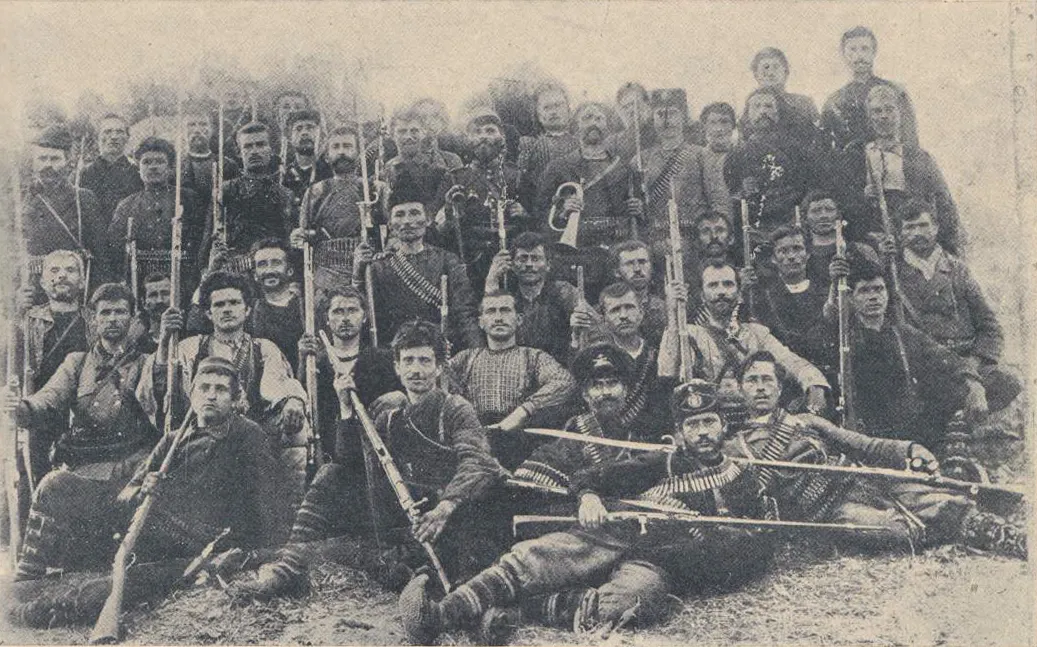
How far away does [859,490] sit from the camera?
7922mm

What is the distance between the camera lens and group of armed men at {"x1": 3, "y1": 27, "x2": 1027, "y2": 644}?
7812 millimetres

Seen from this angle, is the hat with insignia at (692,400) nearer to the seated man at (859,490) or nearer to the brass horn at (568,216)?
the seated man at (859,490)

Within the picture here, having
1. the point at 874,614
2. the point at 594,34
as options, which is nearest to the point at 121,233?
the point at 594,34

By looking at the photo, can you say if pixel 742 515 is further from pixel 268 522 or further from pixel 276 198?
pixel 276 198

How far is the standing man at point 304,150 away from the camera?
8.46 meters

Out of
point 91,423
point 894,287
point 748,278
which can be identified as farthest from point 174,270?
point 894,287

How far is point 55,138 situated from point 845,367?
5406 millimetres

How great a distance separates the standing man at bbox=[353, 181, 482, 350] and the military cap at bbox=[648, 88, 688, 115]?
171 centimetres

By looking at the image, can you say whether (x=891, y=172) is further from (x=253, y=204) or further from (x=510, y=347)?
(x=253, y=204)

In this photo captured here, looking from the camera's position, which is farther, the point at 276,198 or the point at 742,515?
the point at 276,198

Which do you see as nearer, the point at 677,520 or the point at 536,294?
the point at 677,520

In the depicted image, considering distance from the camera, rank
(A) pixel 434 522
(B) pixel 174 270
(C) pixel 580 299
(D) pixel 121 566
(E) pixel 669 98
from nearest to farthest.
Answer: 1. (A) pixel 434 522
2. (D) pixel 121 566
3. (C) pixel 580 299
4. (B) pixel 174 270
5. (E) pixel 669 98

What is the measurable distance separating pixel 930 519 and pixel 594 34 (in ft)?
12.5

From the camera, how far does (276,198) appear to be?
8.41 m
